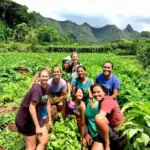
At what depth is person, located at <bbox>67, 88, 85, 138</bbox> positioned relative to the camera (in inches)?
224

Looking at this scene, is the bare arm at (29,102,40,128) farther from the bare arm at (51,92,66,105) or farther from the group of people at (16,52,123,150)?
the bare arm at (51,92,66,105)

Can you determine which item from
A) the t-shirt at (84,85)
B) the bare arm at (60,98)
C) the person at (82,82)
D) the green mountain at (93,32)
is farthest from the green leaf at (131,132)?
the green mountain at (93,32)

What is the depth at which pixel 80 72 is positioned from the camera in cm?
655

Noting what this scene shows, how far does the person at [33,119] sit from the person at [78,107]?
73 cm

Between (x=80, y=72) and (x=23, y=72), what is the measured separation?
9.41 metres

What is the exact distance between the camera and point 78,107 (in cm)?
614

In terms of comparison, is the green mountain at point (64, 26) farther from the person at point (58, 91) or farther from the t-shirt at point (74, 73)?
the person at point (58, 91)

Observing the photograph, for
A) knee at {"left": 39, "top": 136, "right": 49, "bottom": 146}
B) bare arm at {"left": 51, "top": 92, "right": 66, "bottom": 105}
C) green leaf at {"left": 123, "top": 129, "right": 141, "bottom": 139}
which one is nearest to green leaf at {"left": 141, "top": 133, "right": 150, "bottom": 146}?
green leaf at {"left": 123, "top": 129, "right": 141, "bottom": 139}

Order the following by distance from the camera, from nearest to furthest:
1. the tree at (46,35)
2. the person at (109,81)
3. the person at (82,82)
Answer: the person at (82,82), the person at (109,81), the tree at (46,35)

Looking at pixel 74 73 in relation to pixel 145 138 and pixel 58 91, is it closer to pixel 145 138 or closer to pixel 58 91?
pixel 58 91

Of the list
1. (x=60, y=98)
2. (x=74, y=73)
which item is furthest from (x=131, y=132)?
(x=74, y=73)

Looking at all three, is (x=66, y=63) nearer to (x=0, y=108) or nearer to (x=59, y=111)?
(x=59, y=111)

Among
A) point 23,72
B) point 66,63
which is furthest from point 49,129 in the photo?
point 23,72

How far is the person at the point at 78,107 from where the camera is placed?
5.68m
